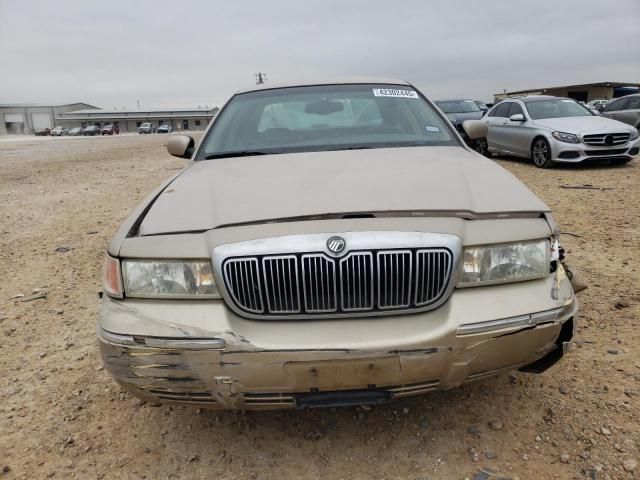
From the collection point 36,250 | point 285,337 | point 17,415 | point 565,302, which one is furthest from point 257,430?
point 36,250

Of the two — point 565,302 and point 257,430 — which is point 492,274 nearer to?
point 565,302

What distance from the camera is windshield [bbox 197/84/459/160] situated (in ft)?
9.54

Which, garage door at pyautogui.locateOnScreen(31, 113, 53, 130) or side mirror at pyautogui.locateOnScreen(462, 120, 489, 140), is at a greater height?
garage door at pyautogui.locateOnScreen(31, 113, 53, 130)

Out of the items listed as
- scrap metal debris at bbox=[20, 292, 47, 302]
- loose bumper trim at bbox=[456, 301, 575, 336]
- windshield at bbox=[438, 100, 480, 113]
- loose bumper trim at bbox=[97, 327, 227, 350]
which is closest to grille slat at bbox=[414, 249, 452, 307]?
loose bumper trim at bbox=[456, 301, 575, 336]

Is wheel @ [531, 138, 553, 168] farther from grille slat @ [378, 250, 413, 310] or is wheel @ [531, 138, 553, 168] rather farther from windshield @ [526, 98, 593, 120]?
grille slat @ [378, 250, 413, 310]

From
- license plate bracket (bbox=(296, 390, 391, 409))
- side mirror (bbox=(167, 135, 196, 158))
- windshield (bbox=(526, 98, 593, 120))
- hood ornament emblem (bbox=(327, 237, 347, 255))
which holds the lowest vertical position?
license plate bracket (bbox=(296, 390, 391, 409))

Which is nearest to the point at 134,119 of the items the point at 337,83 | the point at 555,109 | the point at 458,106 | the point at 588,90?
the point at 588,90

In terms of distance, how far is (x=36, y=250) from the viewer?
5180 millimetres

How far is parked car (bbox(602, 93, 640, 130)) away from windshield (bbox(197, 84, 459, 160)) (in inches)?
532

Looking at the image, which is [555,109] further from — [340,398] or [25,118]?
[25,118]

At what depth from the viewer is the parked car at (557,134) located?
9.27m

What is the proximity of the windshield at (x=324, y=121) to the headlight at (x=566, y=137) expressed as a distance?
7124 millimetres

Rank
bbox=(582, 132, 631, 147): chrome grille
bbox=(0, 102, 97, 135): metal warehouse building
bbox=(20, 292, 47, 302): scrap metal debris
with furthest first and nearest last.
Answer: bbox=(0, 102, 97, 135): metal warehouse building → bbox=(582, 132, 631, 147): chrome grille → bbox=(20, 292, 47, 302): scrap metal debris

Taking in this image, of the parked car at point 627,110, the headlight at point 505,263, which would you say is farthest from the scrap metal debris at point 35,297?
the parked car at point 627,110
